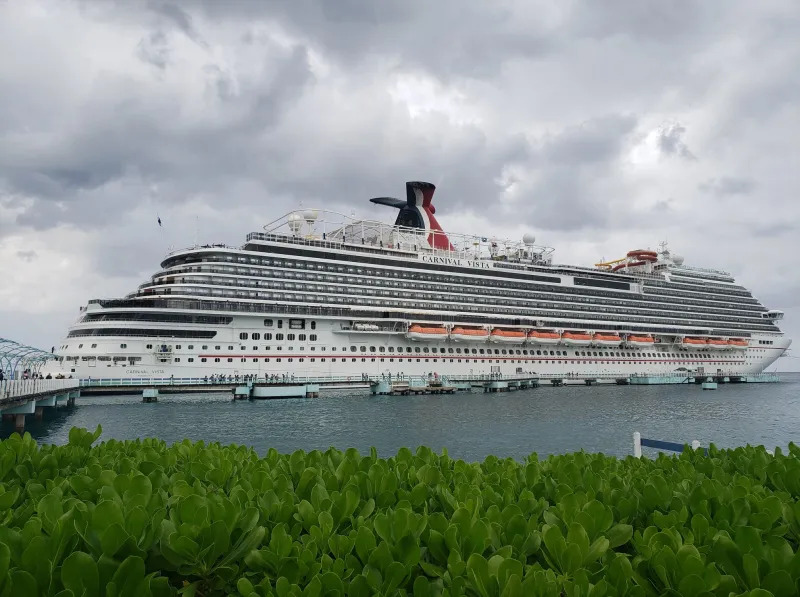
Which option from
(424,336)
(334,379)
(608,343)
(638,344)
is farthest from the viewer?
(638,344)

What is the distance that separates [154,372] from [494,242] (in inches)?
2070

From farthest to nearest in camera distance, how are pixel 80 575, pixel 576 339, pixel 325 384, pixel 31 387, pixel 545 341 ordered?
pixel 576 339 < pixel 545 341 < pixel 325 384 < pixel 31 387 < pixel 80 575

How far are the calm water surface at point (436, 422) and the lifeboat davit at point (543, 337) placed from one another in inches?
779

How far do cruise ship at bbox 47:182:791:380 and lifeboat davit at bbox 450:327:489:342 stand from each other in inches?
7.3

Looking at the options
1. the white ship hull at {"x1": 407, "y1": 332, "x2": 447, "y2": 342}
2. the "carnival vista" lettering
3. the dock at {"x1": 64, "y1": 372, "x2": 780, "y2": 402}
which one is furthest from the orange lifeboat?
the white ship hull at {"x1": 407, "y1": 332, "x2": 447, "y2": 342}

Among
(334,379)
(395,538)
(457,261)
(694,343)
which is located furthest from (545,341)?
(395,538)

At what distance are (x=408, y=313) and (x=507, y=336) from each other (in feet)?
51.4

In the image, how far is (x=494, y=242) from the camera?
85.2m

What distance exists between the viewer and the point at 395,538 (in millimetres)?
3352

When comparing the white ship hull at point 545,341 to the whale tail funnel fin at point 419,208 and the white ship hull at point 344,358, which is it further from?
the whale tail funnel fin at point 419,208

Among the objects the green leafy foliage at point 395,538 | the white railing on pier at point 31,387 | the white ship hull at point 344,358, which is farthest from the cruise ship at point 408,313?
the green leafy foliage at point 395,538

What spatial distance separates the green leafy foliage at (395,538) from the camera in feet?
9.10

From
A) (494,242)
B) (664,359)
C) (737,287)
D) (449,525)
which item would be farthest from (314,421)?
(737,287)

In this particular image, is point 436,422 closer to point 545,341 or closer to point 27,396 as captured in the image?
point 27,396
